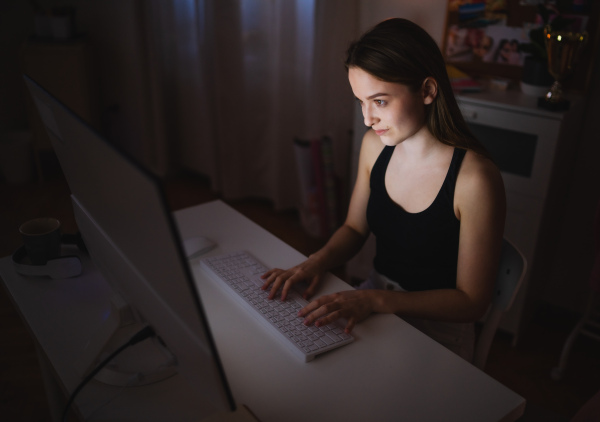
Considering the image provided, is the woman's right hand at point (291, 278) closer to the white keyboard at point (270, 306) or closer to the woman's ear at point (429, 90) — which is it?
the white keyboard at point (270, 306)

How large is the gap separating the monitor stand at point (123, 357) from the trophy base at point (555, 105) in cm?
161

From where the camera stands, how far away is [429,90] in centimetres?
131

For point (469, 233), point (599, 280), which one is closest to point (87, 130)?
point (469, 233)

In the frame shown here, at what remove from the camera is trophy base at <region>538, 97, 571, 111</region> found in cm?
201

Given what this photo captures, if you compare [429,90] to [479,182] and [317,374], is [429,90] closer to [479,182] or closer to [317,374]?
[479,182]

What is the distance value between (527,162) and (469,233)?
0.99 meters

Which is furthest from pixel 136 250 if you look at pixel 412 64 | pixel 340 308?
pixel 412 64

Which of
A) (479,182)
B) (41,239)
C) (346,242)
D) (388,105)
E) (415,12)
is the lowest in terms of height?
(346,242)

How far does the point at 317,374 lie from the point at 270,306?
213mm

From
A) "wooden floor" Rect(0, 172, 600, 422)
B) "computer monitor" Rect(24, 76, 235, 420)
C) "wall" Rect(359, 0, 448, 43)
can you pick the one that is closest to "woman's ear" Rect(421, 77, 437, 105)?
"computer monitor" Rect(24, 76, 235, 420)

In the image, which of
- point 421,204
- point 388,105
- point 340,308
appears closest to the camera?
point 340,308

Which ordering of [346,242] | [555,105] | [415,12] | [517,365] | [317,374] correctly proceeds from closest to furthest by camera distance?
[317,374], [346,242], [555,105], [517,365], [415,12]

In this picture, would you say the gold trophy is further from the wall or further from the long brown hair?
the long brown hair

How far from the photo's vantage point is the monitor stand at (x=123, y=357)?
3.30 feet
